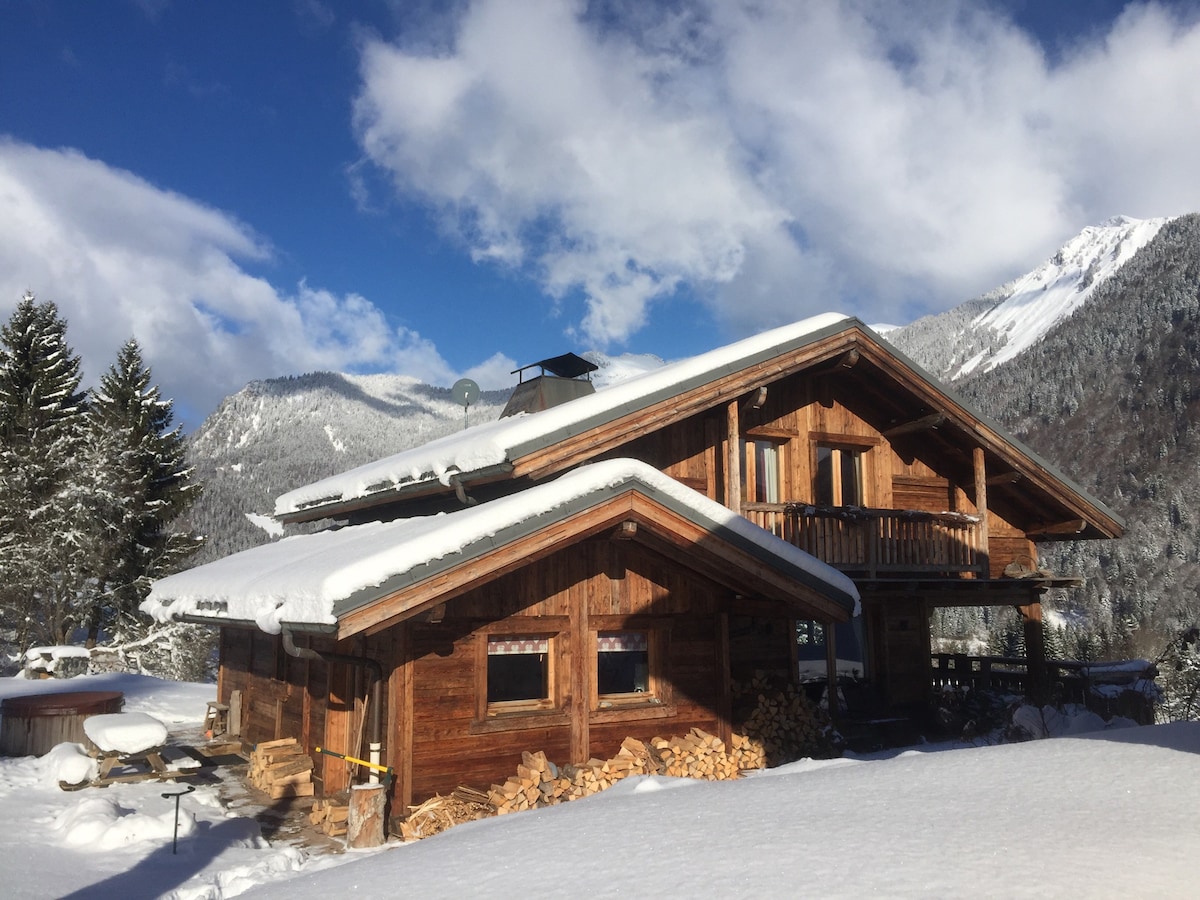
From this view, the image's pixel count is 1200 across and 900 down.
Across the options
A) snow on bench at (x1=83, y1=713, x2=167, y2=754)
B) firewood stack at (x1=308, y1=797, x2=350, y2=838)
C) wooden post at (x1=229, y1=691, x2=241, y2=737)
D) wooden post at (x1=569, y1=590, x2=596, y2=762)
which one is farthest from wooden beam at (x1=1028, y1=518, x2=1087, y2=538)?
snow on bench at (x1=83, y1=713, x2=167, y2=754)

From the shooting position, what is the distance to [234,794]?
Answer: 39.2 feet

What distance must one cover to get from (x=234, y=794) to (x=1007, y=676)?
14847 millimetres

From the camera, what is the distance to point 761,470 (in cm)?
1594

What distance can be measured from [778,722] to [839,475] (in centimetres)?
548

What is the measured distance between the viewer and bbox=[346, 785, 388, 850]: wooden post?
30.0ft

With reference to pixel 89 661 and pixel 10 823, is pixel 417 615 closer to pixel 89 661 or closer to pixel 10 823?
pixel 10 823

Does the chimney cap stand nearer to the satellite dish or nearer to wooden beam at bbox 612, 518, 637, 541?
the satellite dish

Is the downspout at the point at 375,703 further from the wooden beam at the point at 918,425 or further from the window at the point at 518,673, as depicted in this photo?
the wooden beam at the point at 918,425

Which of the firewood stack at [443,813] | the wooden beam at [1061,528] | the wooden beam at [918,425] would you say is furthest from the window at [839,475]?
the firewood stack at [443,813]

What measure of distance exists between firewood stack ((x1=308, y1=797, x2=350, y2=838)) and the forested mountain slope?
211ft

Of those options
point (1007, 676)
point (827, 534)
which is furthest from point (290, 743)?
point (1007, 676)

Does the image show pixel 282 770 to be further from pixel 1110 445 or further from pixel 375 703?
pixel 1110 445

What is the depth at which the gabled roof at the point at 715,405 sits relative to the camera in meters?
11.9

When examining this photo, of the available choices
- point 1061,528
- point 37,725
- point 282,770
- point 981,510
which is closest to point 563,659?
point 282,770
